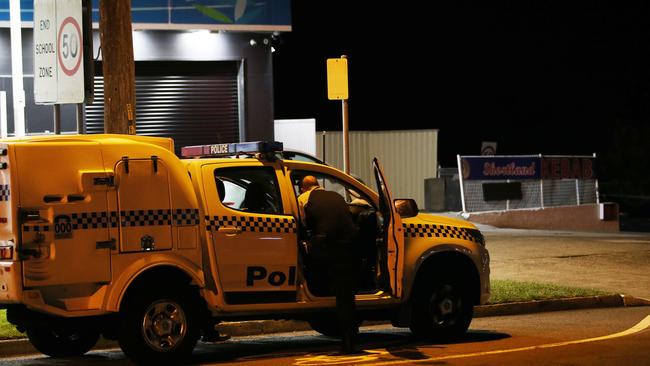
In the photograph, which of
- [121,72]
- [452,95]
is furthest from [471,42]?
[121,72]

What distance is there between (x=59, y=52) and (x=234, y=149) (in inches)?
92.0

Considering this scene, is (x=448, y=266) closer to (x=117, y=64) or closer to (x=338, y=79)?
(x=338, y=79)

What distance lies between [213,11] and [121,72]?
10333 millimetres

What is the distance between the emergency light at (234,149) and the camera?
35.0 feet

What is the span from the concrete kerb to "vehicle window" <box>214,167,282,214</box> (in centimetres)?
219

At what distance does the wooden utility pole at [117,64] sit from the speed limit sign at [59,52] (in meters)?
0.48

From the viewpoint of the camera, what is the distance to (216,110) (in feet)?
77.8

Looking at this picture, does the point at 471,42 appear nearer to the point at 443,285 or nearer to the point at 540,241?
the point at 540,241

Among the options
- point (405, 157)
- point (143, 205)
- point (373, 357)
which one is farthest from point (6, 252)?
point (405, 157)

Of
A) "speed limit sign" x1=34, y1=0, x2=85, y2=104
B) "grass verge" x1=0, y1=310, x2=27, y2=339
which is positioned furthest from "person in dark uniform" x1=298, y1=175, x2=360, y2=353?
"grass verge" x1=0, y1=310, x2=27, y2=339

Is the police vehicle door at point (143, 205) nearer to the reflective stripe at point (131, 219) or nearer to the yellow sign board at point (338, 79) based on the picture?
the reflective stripe at point (131, 219)

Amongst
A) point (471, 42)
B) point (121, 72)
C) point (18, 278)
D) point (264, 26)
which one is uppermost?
point (471, 42)

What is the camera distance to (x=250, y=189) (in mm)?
10680

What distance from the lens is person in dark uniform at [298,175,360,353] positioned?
10.5 meters
